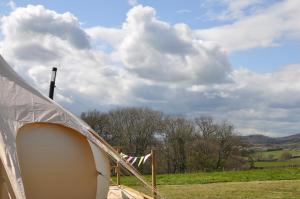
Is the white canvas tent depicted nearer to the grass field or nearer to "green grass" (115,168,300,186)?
the grass field

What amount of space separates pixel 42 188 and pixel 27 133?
113cm

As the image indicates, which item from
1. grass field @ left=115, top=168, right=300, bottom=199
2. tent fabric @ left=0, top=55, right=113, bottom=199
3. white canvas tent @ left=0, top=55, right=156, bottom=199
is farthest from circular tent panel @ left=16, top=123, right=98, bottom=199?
grass field @ left=115, top=168, right=300, bottom=199

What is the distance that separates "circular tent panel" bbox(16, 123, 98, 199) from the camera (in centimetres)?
899

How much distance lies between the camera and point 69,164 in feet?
31.0

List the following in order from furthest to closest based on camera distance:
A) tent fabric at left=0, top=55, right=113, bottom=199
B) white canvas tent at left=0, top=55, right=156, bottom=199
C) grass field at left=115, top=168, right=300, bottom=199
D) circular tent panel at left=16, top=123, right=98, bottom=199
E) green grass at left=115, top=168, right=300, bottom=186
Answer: green grass at left=115, top=168, right=300, bottom=186 → grass field at left=115, top=168, right=300, bottom=199 → circular tent panel at left=16, top=123, right=98, bottom=199 → white canvas tent at left=0, top=55, right=156, bottom=199 → tent fabric at left=0, top=55, right=113, bottom=199

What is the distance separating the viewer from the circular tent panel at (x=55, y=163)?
899 centimetres

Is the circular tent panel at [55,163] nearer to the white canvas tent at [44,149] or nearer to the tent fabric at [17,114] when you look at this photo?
the white canvas tent at [44,149]

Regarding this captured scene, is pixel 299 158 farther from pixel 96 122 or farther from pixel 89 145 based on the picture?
pixel 89 145

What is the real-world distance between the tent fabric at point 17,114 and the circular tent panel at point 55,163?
15cm

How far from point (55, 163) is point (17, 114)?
48.9 inches

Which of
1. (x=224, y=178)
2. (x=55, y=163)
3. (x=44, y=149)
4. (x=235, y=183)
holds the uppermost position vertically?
(x=44, y=149)

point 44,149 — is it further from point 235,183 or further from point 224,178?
point 224,178

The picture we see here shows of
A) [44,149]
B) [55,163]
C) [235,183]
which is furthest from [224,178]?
[44,149]

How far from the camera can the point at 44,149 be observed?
9.20m
